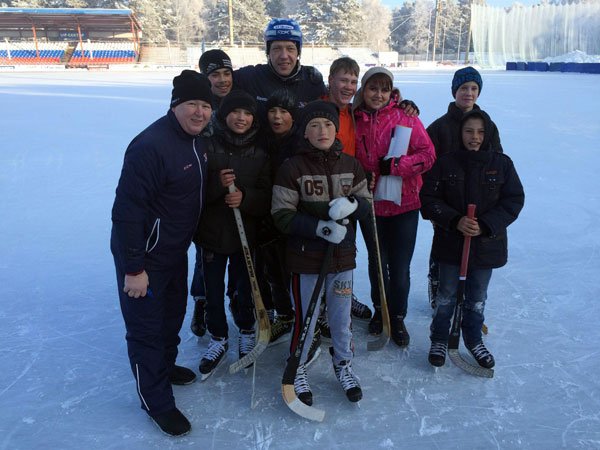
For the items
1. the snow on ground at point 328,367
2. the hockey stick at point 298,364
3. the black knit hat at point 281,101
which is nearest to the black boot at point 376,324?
the snow on ground at point 328,367

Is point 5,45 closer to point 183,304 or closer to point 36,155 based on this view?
point 36,155

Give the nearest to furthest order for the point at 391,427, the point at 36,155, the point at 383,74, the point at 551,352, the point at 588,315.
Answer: the point at 391,427 → the point at 383,74 → the point at 551,352 → the point at 588,315 → the point at 36,155

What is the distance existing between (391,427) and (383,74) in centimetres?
178

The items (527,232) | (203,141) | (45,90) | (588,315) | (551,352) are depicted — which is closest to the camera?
(203,141)

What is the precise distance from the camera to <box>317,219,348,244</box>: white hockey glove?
2111mm

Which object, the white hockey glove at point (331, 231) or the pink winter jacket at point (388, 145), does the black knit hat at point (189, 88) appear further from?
the pink winter jacket at point (388, 145)

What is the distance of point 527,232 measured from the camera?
440cm

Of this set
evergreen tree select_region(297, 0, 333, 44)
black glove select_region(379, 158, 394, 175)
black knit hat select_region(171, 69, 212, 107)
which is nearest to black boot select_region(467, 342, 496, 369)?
black glove select_region(379, 158, 394, 175)

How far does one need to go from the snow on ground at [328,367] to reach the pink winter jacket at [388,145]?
0.89 m

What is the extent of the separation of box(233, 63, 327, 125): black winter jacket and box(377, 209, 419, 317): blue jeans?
87 cm

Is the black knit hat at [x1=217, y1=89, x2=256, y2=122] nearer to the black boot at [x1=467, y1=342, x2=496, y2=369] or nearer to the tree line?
the black boot at [x1=467, y1=342, x2=496, y2=369]

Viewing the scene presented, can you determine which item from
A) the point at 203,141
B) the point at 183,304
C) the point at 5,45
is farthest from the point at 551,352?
the point at 5,45

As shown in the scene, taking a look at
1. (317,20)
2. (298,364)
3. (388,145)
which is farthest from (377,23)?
(298,364)

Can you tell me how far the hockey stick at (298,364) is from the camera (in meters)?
2.19
